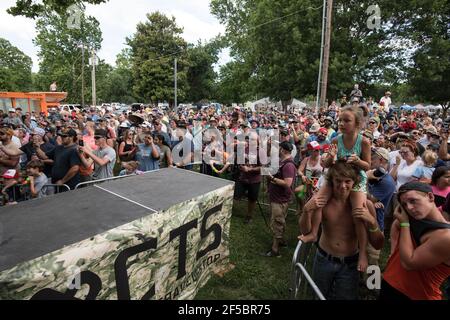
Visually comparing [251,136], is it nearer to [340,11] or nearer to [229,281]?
[229,281]

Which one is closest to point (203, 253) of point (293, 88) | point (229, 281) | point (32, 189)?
point (229, 281)

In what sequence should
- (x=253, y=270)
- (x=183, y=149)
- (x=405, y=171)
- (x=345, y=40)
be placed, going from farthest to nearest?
1. (x=345, y=40)
2. (x=183, y=149)
3. (x=405, y=171)
4. (x=253, y=270)

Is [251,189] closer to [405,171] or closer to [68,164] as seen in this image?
[405,171]

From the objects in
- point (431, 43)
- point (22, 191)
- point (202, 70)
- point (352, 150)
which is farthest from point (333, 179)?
point (202, 70)

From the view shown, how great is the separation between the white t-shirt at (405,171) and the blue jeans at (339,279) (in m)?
3.20

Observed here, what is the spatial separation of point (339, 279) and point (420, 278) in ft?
2.59

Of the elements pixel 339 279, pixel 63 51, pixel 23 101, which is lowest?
pixel 339 279

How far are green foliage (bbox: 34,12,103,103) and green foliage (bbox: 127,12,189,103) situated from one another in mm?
7093

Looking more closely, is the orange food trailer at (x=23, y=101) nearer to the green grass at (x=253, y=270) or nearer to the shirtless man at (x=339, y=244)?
the green grass at (x=253, y=270)

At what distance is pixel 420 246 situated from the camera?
2.27 m

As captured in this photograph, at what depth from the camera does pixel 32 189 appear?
18.9ft

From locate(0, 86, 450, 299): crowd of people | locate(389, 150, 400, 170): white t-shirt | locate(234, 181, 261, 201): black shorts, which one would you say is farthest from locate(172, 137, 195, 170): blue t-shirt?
locate(389, 150, 400, 170): white t-shirt

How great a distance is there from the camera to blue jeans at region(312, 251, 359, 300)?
3002 millimetres

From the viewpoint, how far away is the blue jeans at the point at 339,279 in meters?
3.00
